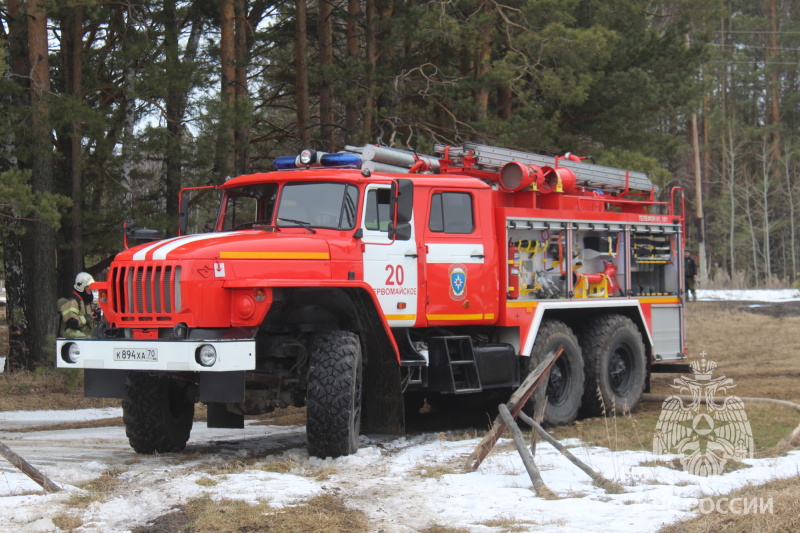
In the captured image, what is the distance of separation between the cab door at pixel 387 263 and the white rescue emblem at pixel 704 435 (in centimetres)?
277

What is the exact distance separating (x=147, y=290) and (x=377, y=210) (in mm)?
2463

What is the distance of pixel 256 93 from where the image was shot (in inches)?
Answer: 945

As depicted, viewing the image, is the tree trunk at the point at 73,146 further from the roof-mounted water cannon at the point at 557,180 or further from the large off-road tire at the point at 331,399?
the large off-road tire at the point at 331,399

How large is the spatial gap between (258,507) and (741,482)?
12.0 feet

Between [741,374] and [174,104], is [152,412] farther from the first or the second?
[741,374]

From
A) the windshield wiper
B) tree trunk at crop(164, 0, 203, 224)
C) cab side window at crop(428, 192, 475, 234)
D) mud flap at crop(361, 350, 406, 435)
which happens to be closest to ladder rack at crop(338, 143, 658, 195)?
cab side window at crop(428, 192, 475, 234)

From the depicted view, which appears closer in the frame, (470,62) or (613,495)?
(613,495)

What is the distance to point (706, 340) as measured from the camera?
68.4 ft

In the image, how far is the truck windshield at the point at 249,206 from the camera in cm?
980

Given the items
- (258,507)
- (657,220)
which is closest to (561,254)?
(657,220)

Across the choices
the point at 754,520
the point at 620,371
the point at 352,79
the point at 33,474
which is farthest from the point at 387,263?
the point at 352,79

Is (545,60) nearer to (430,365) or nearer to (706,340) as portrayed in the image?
(706,340)

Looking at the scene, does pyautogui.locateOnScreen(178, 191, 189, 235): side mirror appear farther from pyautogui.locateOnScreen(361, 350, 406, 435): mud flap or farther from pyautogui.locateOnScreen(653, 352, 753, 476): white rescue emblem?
pyautogui.locateOnScreen(653, 352, 753, 476): white rescue emblem

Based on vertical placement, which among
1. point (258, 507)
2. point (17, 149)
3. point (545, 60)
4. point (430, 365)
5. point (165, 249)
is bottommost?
point (258, 507)
